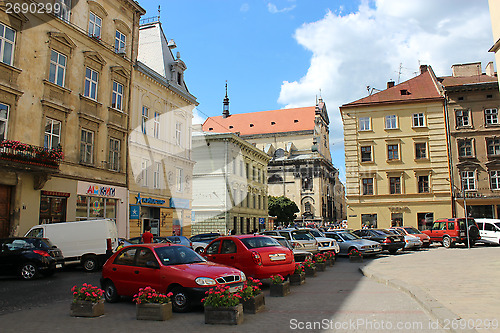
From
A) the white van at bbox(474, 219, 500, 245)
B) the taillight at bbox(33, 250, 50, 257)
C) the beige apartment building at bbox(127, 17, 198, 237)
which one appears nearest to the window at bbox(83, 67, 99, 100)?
the beige apartment building at bbox(127, 17, 198, 237)

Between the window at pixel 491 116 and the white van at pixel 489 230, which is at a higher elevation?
the window at pixel 491 116

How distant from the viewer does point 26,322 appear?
8117mm

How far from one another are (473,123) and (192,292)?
3914 centimetres

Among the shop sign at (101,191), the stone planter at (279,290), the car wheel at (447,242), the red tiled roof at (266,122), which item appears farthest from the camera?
the red tiled roof at (266,122)

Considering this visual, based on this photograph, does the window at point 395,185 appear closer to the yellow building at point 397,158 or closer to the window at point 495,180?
the yellow building at point 397,158

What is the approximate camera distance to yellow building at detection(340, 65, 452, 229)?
40125 mm

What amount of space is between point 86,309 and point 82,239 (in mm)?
9877

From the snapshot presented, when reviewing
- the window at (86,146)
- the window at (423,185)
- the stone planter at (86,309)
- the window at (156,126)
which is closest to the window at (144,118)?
the window at (156,126)

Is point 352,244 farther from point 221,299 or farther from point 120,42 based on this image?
point 120,42

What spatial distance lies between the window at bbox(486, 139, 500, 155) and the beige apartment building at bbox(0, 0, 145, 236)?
32.9m

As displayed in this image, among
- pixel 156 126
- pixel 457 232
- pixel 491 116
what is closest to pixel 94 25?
pixel 156 126

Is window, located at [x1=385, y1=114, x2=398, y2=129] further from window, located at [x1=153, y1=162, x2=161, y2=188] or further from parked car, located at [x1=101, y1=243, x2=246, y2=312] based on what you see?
parked car, located at [x1=101, y1=243, x2=246, y2=312]

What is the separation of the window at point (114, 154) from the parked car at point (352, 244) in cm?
1368

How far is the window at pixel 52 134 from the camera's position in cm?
2106
